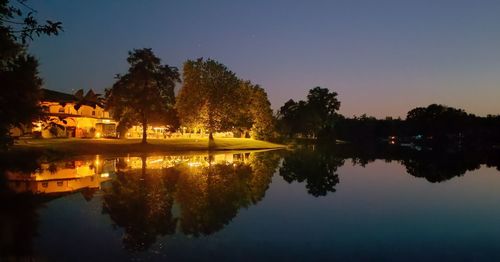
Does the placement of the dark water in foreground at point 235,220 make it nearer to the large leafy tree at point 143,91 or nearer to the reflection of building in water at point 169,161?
the reflection of building in water at point 169,161

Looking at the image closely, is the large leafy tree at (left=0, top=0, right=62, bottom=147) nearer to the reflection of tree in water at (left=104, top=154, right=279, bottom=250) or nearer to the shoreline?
the reflection of tree in water at (left=104, top=154, right=279, bottom=250)

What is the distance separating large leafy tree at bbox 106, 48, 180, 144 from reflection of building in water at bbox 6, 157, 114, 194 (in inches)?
1255

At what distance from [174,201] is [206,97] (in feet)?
196

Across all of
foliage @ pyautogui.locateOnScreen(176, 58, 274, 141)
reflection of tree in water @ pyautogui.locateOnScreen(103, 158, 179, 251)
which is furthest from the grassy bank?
reflection of tree in water @ pyautogui.locateOnScreen(103, 158, 179, 251)

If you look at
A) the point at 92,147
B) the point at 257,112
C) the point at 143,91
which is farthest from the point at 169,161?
the point at 257,112

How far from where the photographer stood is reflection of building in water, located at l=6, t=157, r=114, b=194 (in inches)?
931

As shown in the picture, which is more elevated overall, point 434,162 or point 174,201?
point 434,162

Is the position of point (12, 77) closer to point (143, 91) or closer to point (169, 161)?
point (169, 161)

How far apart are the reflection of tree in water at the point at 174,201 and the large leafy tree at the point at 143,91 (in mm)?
35618

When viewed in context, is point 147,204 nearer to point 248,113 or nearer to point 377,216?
point 377,216

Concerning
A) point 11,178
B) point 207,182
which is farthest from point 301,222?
point 11,178

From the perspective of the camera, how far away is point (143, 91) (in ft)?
218

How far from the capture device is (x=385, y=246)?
537 inches

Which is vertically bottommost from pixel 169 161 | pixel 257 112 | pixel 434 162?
pixel 434 162
